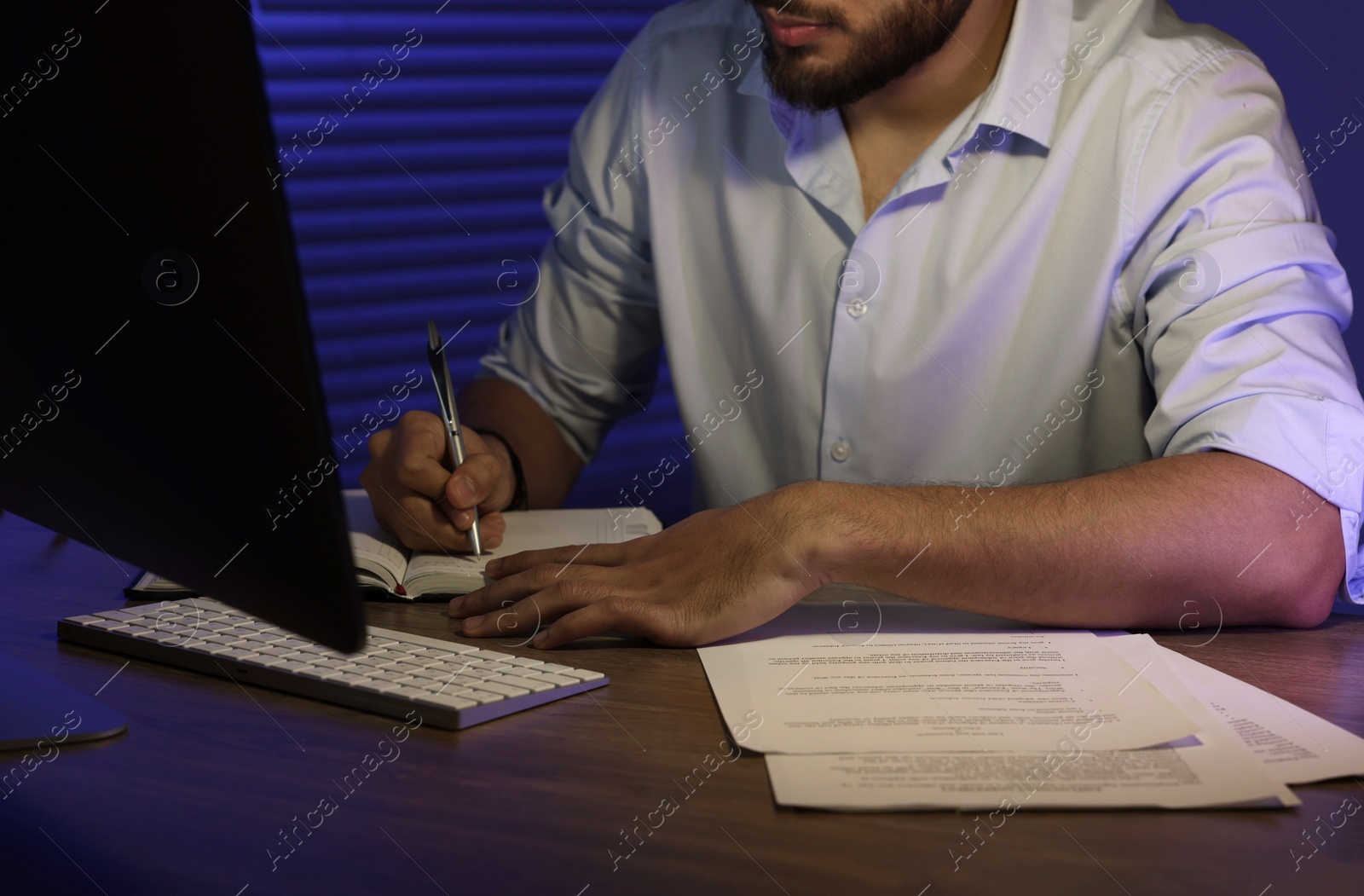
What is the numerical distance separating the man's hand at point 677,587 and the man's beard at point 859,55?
614mm

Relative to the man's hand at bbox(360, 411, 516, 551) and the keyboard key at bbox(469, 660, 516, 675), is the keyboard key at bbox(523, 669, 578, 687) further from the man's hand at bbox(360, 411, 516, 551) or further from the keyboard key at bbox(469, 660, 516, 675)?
the man's hand at bbox(360, 411, 516, 551)

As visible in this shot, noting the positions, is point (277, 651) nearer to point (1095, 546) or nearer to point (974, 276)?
point (1095, 546)

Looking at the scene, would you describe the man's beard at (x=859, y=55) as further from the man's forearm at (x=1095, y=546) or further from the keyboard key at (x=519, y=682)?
the keyboard key at (x=519, y=682)

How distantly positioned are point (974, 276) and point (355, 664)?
0.86 meters

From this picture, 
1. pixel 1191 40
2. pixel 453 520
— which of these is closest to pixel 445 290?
pixel 453 520

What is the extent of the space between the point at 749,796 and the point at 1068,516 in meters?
0.45

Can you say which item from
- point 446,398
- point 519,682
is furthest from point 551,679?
point 446,398

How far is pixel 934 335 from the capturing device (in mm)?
1366

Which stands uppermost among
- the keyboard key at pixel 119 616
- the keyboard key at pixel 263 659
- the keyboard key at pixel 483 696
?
the keyboard key at pixel 119 616

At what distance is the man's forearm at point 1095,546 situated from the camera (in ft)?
2.99

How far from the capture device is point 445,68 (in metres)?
2.54

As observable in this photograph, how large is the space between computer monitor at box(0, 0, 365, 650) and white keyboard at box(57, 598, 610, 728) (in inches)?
6.3

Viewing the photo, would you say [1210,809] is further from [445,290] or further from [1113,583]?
[445,290]

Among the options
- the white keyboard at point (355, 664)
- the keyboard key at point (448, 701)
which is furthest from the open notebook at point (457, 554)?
the keyboard key at point (448, 701)
